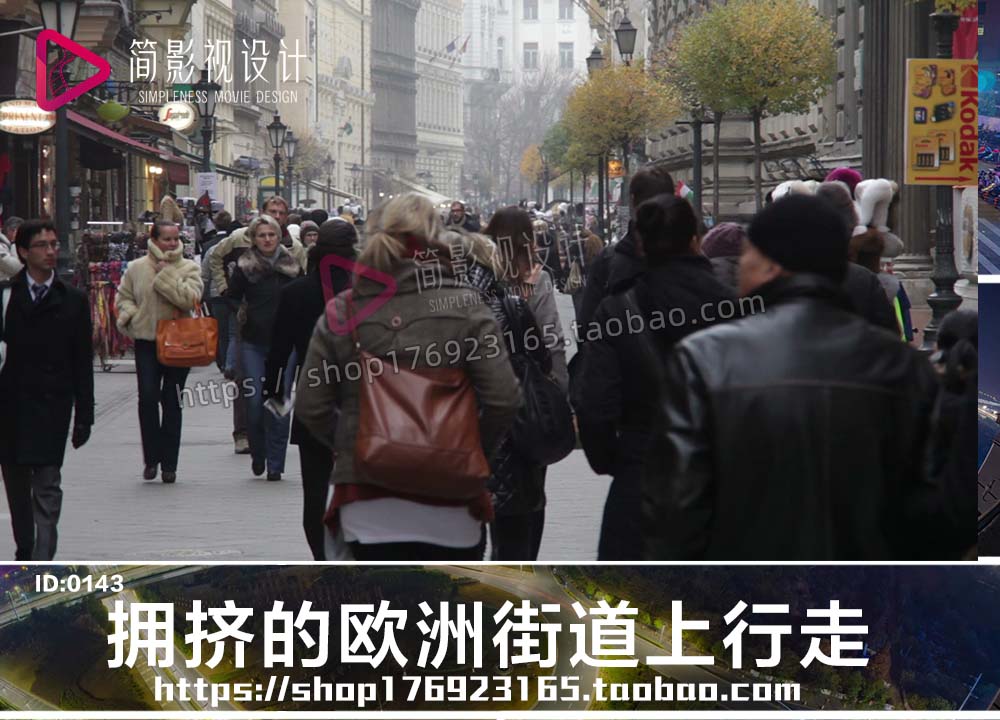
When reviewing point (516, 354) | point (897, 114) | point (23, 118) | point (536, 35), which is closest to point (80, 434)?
point (516, 354)

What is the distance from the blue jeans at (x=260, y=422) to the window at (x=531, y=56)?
40.1 metres

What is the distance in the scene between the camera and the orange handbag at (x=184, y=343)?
11867 mm

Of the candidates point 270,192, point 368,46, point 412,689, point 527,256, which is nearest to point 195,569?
point 412,689

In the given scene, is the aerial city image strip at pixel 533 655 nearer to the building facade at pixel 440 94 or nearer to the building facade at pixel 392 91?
the building facade at pixel 392 91

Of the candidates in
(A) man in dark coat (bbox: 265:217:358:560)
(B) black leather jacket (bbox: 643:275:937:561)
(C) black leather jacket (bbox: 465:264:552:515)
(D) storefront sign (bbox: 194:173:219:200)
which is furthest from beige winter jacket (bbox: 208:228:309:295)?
(B) black leather jacket (bbox: 643:275:937:561)

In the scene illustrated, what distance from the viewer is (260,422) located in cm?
1243

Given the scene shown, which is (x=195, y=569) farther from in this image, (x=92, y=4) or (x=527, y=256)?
(x=92, y=4)

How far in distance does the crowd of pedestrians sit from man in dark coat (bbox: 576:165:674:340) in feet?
0.04

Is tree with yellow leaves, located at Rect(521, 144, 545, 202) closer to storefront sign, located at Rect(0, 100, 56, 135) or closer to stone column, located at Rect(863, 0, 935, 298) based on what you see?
stone column, located at Rect(863, 0, 935, 298)

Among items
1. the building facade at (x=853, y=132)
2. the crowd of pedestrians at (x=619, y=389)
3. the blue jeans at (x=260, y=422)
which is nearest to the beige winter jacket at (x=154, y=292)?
the blue jeans at (x=260, y=422)

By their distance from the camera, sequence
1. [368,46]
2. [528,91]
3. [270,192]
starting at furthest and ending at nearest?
[528,91]
[270,192]
[368,46]

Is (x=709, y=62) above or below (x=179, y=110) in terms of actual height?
above

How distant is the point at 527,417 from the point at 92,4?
50.3 ft

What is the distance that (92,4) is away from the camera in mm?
21297
